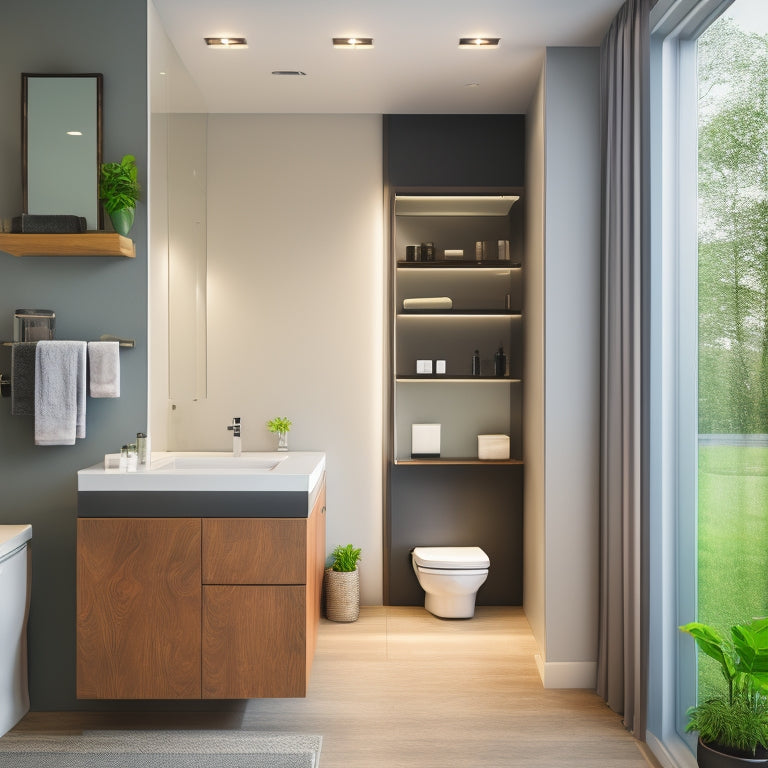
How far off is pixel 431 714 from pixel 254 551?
1.01 m

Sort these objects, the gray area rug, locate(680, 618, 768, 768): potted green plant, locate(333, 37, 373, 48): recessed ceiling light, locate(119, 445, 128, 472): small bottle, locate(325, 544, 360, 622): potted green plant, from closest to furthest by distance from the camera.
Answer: locate(680, 618, 768, 768): potted green plant, the gray area rug, locate(119, 445, 128, 472): small bottle, locate(333, 37, 373, 48): recessed ceiling light, locate(325, 544, 360, 622): potted green plant

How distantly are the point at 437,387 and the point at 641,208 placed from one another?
5.80 feet

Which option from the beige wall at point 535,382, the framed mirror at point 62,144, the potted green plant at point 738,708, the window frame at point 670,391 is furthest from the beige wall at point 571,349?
the framed mirror at point 62,144

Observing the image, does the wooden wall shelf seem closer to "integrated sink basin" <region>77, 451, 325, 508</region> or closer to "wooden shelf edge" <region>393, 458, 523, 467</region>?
"integrated sink basin" <region>77, 451, 325, 508</region>

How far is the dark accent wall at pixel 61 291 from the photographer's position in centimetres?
280

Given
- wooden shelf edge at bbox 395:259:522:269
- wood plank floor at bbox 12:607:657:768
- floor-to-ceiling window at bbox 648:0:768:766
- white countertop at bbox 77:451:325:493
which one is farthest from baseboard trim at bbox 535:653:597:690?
wooden shelf edge at bbox 395:259:522:269

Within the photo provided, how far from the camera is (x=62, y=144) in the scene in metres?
2.77

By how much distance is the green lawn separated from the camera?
2.05 m

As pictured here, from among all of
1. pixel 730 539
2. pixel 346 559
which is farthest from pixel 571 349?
pixel 346 559

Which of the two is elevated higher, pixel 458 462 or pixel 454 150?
pixel 454 150

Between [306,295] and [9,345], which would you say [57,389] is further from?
[306,295]

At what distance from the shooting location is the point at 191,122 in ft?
12.0

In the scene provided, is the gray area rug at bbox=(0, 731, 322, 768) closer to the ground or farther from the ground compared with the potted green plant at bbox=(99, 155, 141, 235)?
closer to the ground

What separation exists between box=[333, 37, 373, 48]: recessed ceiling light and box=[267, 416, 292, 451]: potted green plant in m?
1.93
